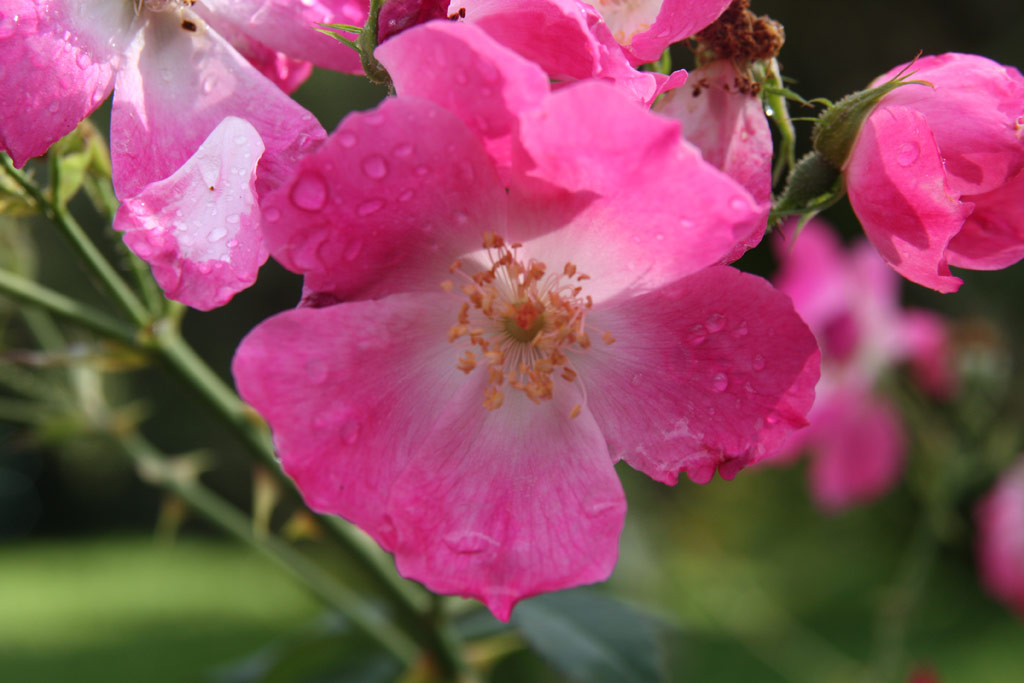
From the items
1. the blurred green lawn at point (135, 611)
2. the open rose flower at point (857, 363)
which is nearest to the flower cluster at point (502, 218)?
the open rose flower at point (857, 363)

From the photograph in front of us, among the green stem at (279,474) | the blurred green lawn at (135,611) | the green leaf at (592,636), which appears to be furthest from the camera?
the blurred green lawn at (135,611)

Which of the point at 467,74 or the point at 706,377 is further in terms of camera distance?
the point at 706,377

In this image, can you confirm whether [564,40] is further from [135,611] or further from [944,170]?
[135,611]

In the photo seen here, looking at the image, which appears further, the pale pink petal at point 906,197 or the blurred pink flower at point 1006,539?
the blurred pink flower at point 1006,539

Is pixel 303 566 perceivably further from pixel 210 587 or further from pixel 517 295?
pixel 210 587

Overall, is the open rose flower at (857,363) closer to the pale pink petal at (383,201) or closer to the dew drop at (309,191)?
the pale pink petal at (383,201)

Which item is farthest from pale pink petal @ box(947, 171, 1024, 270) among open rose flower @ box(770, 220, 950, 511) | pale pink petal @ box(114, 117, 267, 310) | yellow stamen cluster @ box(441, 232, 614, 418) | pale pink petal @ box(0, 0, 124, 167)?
open rose flower @ box(770, 220, 950, 511)

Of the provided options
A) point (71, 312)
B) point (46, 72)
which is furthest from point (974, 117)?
point (71, 312)
